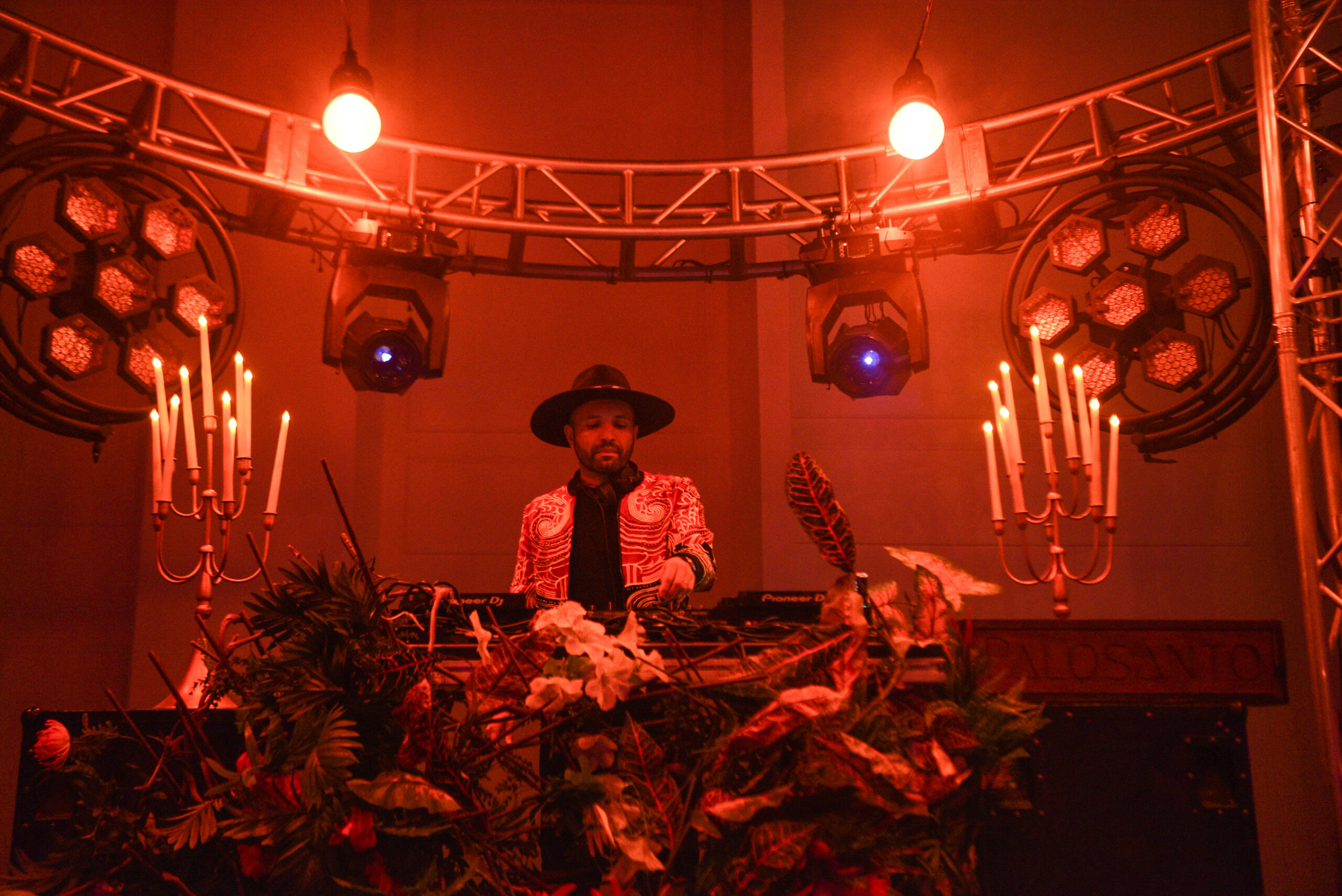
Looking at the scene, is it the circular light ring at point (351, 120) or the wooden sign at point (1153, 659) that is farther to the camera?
the circular light ring at point (351, 120)

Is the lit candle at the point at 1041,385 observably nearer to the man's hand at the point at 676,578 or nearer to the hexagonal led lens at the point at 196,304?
the man's hand at the point at 676,578

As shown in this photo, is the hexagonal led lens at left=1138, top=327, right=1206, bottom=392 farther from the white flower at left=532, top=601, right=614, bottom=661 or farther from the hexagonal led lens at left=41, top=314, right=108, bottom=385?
the hexagonal led lens at left=41, top=314, right=108, bottom=385

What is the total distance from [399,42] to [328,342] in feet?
8.03

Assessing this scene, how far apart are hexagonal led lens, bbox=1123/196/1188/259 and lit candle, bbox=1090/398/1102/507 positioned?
1275 mm

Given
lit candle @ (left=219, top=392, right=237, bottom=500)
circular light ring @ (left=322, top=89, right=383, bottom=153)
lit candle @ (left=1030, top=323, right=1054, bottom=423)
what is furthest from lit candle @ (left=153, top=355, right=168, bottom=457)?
lit candle @ (left=1030, top=323, right=1054, bottom=423)

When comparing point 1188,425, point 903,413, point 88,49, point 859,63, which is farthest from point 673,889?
point 859,63

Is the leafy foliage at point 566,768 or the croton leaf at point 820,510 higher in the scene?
the croton leaf at point 820,510

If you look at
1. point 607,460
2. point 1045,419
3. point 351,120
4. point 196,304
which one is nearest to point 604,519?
point 607,460

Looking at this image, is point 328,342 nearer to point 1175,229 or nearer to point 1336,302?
point 1175,229

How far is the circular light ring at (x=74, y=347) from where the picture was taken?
332 cm

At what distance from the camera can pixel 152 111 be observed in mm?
3553

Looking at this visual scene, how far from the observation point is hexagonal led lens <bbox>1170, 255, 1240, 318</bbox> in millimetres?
3473

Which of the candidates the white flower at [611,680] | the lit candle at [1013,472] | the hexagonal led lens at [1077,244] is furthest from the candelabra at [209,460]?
the hexagonal led lens at [1077,244]

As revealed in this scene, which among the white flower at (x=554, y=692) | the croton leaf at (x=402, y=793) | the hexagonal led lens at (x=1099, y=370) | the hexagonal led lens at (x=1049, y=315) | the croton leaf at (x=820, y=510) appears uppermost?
the hexagonal led lens at (x=1049, y=315)
